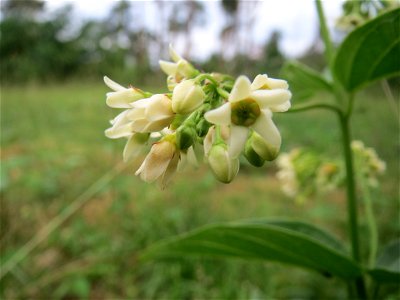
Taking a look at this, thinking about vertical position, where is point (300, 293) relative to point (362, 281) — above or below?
below

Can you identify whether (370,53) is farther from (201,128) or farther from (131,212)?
(131,212)

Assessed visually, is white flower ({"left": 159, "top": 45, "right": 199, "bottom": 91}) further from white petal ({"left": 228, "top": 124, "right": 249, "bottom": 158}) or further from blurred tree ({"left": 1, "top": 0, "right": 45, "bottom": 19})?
blurred tree ({"left": 1, "top": 0, "right": 45, "bottom": 19})

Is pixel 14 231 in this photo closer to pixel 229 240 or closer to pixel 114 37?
pixel 229 240

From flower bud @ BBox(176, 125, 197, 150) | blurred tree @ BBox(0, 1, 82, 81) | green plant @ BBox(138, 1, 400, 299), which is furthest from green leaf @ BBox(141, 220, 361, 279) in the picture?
blurred tree @ BBox(0, 1, 82, 81)

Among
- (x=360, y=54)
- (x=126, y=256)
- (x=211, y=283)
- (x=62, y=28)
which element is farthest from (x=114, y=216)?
(x=62, y=28)

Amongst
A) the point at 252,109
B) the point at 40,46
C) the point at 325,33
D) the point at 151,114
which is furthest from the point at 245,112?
the point at 40,46

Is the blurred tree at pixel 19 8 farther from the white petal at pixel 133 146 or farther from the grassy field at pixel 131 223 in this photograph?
the white petal at pixel 133 146

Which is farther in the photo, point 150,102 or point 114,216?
point 114,216

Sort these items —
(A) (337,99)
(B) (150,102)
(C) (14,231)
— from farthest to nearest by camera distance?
(C) (14,231)
(A) (337,99)
(B) (150,102)
